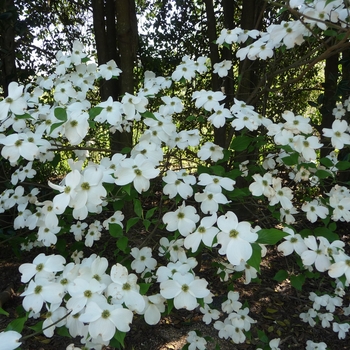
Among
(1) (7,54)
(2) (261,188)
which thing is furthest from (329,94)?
(1) (7,54)

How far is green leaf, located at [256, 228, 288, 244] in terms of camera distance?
0.82 metres

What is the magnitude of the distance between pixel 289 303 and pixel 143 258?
4.24ft

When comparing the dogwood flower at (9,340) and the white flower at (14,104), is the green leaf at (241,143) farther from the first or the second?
the dogwood flower at (9,340)

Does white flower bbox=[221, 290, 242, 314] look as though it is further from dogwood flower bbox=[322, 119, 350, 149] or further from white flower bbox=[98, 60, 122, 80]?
white flower bbox=[98, 60, 122, 80]

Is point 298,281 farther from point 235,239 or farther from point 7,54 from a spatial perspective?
point 7,54

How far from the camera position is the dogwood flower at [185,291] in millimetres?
942

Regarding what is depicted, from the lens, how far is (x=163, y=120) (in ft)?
4.32

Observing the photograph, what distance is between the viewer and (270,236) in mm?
833

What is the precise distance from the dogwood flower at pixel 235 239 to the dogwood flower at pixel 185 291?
0.13 metres

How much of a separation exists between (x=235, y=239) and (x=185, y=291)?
201mm

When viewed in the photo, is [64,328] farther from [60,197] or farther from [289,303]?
[289,303]

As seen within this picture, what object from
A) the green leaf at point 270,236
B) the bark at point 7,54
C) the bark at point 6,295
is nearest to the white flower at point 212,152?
the green leaf at point 270,236

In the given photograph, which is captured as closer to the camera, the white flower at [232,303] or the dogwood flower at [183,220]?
the dogwood flower at [183,220]

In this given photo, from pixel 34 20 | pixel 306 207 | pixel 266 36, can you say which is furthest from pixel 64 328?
pixel 34 20
